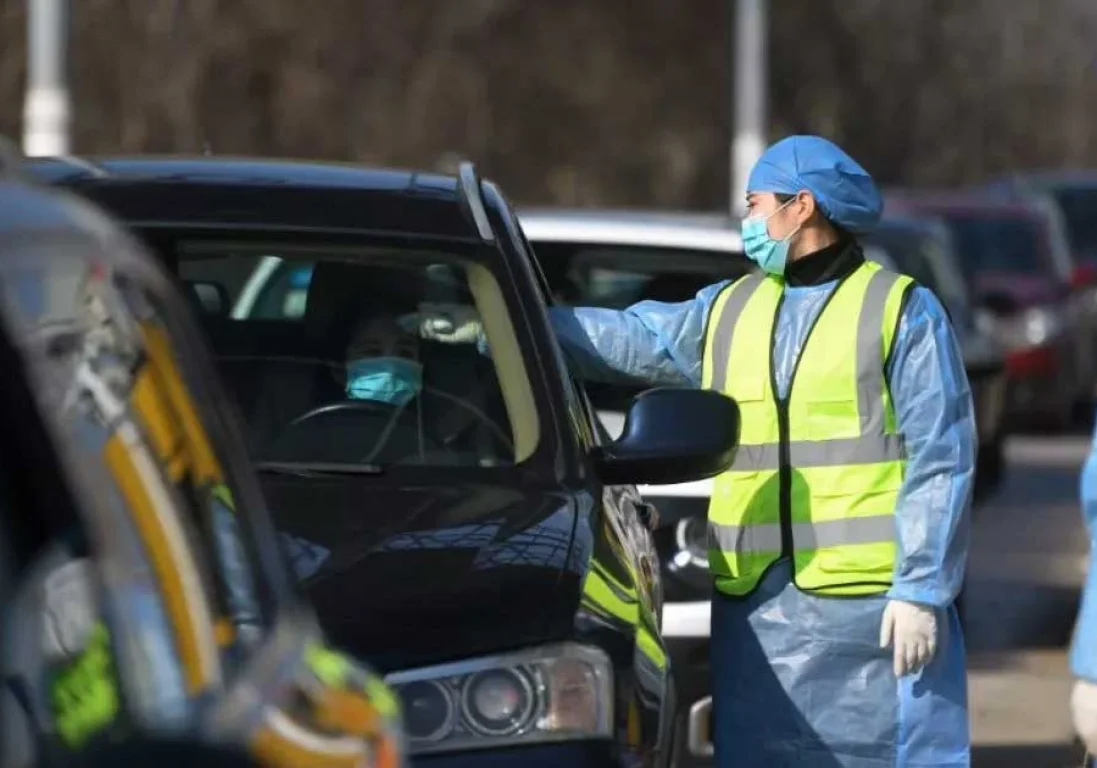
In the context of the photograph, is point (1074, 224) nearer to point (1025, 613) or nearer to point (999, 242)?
point (999, 242)

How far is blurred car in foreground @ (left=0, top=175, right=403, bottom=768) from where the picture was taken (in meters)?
2.38

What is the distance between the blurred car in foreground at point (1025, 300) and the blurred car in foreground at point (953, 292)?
4578mm

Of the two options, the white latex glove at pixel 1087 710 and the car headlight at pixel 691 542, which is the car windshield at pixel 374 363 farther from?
the car headlight at pixel 691 542

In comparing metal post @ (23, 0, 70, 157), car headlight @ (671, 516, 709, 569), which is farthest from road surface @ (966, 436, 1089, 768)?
metal post @ (23, 0, 70, 157)

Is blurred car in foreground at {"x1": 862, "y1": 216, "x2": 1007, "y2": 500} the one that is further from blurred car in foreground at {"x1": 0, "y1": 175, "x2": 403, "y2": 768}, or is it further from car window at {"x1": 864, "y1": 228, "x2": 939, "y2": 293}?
blurred car in foreground at {"x1": 0, "y1": 175, "x2": 403, "y2": 768}

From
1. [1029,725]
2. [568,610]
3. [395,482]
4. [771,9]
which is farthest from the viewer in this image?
[771,9]

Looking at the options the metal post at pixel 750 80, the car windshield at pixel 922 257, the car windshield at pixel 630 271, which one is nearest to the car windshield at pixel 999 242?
the metal post at pixel 750 80

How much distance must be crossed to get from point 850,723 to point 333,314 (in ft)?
4.19

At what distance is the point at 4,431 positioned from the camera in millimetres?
2414

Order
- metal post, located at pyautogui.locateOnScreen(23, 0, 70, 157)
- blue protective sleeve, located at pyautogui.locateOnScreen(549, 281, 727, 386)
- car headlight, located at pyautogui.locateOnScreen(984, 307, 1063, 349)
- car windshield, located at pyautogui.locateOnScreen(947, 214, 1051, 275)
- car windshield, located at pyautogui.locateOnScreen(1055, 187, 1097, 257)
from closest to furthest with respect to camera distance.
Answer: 1. blue protective sleeve, located at pyautogui.locateOnScreen(549, 281, 727, 386)
2. metal post, located at pyautogui.locateOnScreen(23, 0, 70, 157)
3. car headlight, located at pyautogui.locateOnScreen(984, 307, 1063, 349)
4. car windshield, located at pyautogui.locateOnScreen(947, 214, 1051, 275)
5. car windshield, located at pyautogui.locateOnScreen(1055, 187, 1097, 257)

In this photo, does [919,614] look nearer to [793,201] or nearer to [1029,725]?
[793,201]

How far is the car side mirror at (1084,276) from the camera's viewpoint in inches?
896

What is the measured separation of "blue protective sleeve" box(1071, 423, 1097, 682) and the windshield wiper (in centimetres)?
123

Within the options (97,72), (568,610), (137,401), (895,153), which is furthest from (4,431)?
(895,153)
